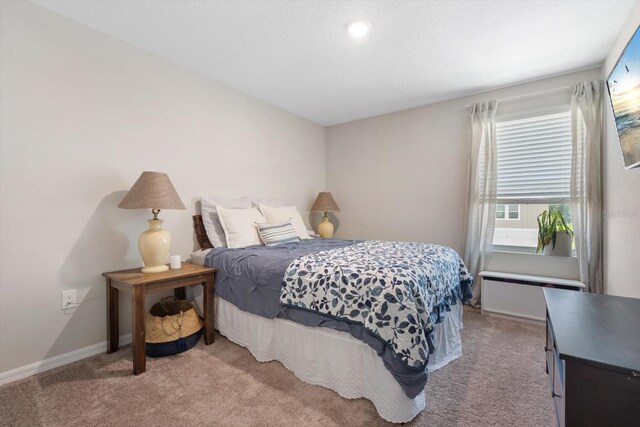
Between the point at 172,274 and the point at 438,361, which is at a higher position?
the point at 172,274

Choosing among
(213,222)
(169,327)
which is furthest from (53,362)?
(213,222)

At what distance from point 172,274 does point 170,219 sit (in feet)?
2.41

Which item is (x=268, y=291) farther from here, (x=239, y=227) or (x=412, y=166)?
(x=412, y=166)

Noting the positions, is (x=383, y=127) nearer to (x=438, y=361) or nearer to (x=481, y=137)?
(x=481, y=137)

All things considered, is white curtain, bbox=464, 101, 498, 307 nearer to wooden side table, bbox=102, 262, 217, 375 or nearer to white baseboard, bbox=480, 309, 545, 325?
white baseboard, bbox=480, 309, 545, 325

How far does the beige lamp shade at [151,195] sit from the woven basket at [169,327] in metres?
0.86

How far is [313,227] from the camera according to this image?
14.5 ft

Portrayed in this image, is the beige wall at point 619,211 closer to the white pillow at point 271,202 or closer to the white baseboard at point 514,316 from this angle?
the white baseboard at point 514,316

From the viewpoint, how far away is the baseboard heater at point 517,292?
2748mm

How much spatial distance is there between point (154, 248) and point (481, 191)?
3.34 metres

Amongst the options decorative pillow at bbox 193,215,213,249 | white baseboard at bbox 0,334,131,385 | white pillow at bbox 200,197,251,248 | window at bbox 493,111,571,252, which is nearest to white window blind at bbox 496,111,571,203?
window at bbox 493,111,571,252

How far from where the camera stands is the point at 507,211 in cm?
326

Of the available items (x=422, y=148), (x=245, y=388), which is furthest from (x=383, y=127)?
(x=245, y=388)

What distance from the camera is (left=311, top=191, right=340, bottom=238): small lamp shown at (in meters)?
3.99
